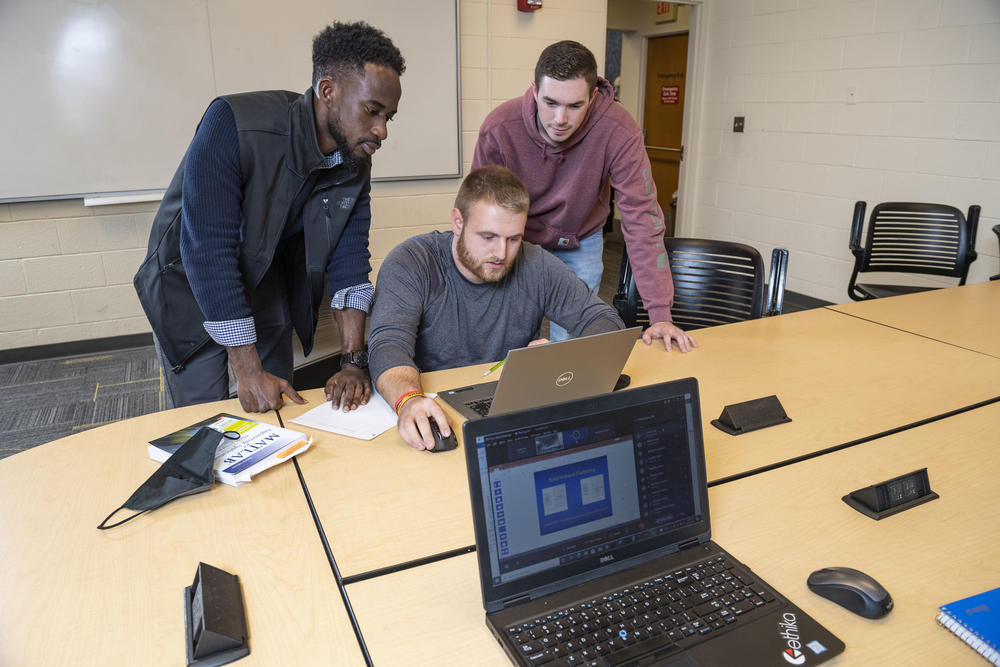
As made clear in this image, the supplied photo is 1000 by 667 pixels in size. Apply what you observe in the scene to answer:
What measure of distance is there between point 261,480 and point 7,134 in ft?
9.91

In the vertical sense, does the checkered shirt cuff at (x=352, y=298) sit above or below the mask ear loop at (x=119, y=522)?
above

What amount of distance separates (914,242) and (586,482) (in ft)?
10.3

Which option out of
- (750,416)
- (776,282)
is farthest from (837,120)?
(750,416)

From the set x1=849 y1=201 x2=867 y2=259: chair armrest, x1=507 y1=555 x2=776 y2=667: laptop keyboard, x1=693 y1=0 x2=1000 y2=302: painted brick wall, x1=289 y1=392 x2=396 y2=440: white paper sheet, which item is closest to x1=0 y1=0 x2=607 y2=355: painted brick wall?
x1=693 y1=0 x2=1000 y2=302: painted brick wall

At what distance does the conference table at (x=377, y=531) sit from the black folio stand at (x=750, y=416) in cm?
3

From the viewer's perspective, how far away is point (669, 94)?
6.64 m

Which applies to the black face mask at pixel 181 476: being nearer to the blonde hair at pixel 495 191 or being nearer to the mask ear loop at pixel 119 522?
the mask ear loop at pixel 119 522

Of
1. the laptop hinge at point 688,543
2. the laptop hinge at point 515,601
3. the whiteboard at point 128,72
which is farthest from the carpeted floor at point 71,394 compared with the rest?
the laptop hinge at point 688,543

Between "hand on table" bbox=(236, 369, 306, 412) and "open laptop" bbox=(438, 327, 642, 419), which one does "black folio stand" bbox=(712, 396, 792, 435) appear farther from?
"hand on table" bbox=(236, 369, 306, 412)

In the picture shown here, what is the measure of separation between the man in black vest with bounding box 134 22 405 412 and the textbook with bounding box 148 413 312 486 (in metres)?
0.14

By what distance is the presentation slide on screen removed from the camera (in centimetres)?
87

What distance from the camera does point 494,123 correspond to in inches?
89.1

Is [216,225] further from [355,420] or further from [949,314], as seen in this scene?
[949,314]

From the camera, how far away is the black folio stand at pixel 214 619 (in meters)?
0.82
